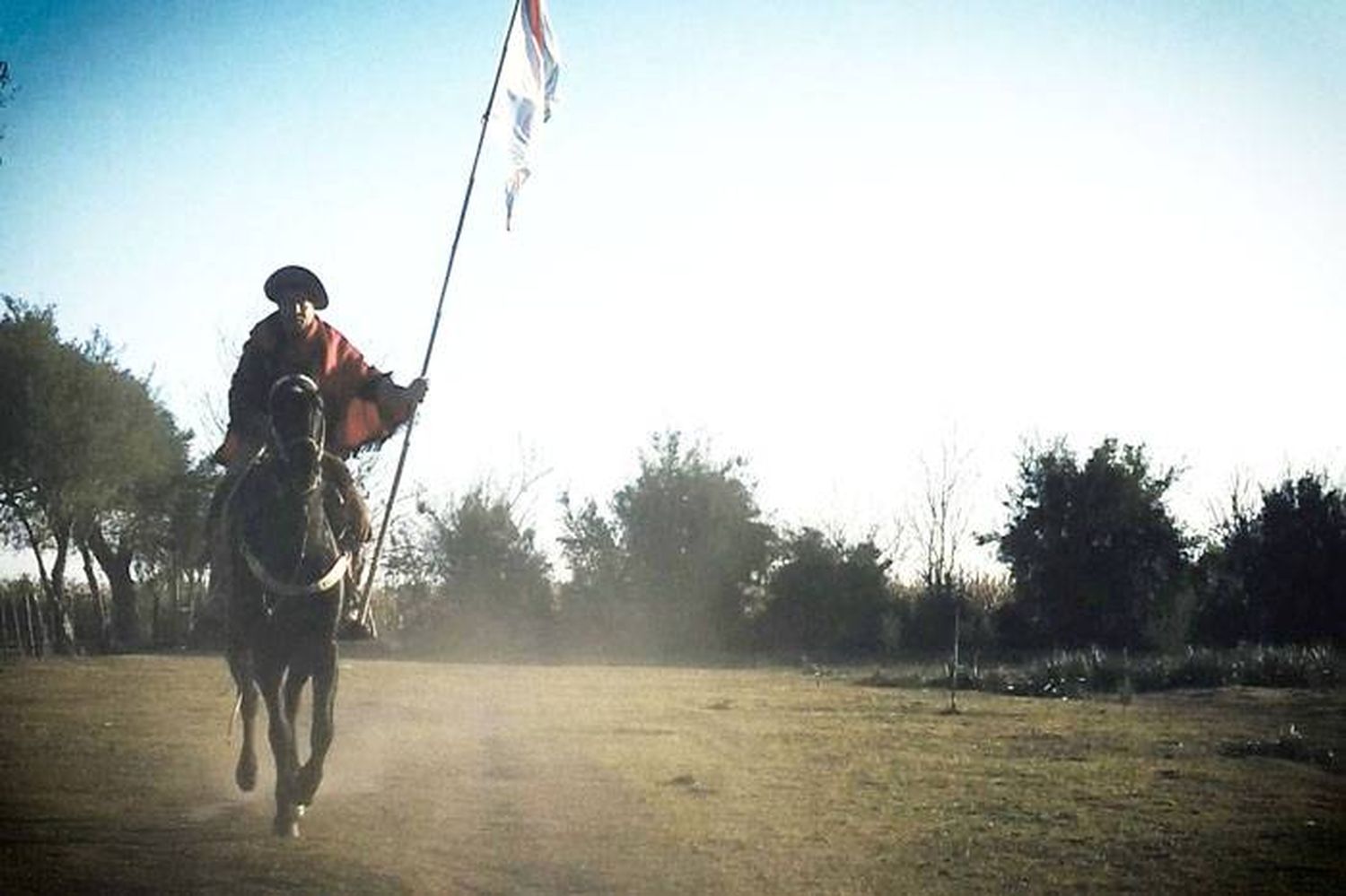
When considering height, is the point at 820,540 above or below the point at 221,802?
above

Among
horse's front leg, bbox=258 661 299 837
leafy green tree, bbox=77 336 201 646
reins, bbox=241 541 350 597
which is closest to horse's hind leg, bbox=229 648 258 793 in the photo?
horse's front leg, bbox=258 661 299 837

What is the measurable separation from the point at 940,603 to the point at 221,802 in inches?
1563

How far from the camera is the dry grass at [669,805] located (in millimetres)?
7031

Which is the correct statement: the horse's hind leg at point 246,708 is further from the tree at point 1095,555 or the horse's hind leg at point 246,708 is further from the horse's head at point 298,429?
the tree at point 1095,555

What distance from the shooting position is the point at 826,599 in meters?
48.2

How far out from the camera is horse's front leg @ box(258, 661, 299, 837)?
780cm

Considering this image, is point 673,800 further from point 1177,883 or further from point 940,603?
point 940,603

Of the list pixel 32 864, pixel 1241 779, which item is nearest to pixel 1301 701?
pixel 1241 779

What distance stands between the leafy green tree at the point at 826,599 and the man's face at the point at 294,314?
39531mm

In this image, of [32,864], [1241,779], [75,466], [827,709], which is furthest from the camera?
[75,466]

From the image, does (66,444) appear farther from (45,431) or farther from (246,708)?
(246,708)

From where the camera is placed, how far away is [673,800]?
9.68m

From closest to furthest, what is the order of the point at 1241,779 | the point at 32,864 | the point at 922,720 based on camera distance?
the point at 32,864
the point at 1241,779
the point at 922,720

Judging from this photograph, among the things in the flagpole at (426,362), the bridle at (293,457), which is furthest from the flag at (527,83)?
the bridle at (293,457)
